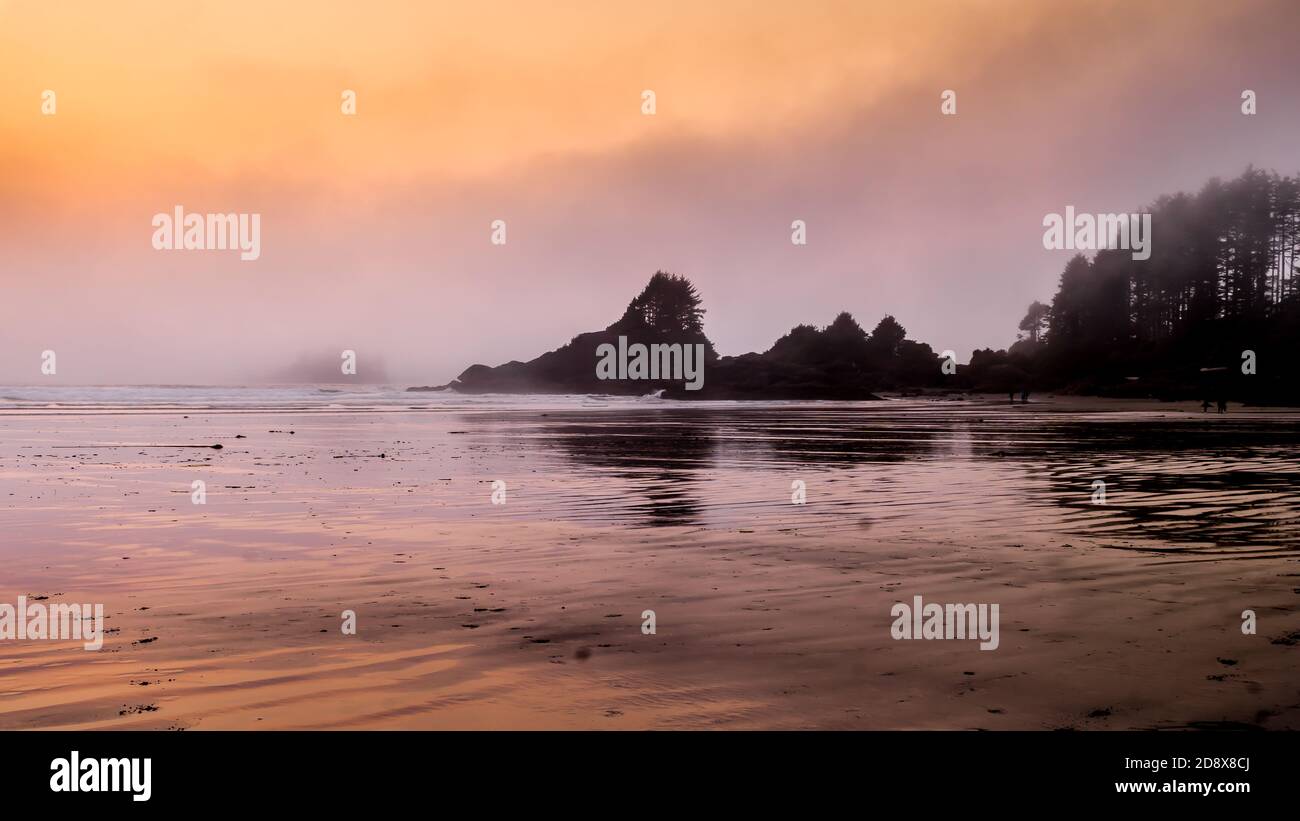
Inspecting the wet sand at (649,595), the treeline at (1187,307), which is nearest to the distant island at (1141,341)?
the treeline at (1187,307)

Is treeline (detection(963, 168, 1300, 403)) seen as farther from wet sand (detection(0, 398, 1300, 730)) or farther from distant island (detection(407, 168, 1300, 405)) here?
wet sand (detection(0, 398, 1300, 730))

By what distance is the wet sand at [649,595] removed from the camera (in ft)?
17.4

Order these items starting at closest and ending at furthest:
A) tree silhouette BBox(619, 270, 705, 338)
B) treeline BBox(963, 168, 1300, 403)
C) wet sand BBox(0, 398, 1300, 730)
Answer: wet sand BBox(0, 398, 1300, 730) → treeline BBox(963, 168, 1300, 403) → tree silhouette BBox(619, 270, 705, 338)

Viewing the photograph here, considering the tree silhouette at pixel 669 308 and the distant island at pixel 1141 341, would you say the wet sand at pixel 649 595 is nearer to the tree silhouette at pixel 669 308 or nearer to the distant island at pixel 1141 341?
the distant island at pixel 1141 341

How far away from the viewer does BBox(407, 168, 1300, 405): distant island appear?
88375mm

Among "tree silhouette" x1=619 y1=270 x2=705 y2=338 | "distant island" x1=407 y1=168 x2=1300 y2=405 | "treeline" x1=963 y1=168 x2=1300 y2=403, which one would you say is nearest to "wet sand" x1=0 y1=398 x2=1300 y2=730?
"distant island" x1=407 y1=168 x2=1300 y2=405

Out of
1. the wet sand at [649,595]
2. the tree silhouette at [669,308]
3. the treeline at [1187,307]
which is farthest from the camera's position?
the tree silhouette at [669,308]

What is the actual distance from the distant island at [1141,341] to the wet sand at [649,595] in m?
65.6

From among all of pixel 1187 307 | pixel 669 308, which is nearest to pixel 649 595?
pixel 1187 307

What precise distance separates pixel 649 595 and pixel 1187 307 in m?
120

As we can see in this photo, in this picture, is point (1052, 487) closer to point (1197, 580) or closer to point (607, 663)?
point (1197, 580)

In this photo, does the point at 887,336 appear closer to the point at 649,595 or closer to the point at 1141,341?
the point at 1141,341

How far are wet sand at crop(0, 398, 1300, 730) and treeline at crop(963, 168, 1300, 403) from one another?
240 feet
